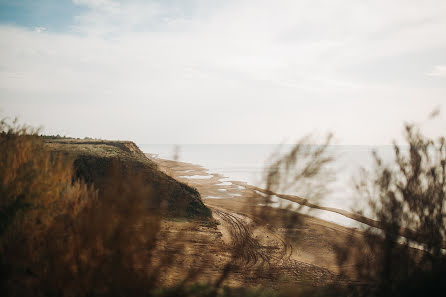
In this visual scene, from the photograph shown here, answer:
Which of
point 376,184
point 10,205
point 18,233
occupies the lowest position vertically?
point 18,233

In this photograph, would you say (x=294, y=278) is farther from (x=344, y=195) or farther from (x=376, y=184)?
(x=344, y=195)

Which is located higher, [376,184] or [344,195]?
[376,184]

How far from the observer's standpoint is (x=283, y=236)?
44.8 feet

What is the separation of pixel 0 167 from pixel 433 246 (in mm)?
8545

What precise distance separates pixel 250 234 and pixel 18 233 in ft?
34.5

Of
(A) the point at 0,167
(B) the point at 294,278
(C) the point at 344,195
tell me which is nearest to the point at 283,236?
(B) the point at 294,278

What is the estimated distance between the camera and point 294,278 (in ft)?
30.4

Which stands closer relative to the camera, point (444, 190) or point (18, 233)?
point (18, 233)

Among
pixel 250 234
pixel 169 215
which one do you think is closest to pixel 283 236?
pixel 250 234

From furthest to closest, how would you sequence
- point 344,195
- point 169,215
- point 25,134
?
point 344,195
point 169,215
point 25,134

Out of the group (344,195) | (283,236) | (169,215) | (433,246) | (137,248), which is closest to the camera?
(137,248)

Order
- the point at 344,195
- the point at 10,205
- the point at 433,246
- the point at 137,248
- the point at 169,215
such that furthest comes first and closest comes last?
the point at 344,195 → the point at 169,215 → the point at 433,246 → the point at 10,205 → the point at 137,248

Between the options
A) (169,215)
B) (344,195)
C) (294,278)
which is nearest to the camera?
(294,278)

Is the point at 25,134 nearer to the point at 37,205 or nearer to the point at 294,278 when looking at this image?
the point at 37,205
